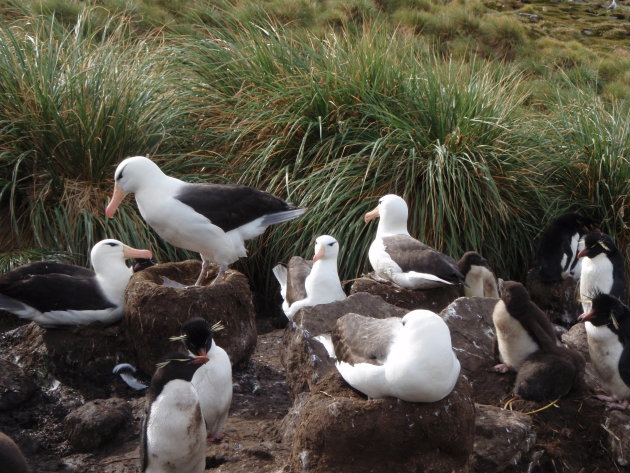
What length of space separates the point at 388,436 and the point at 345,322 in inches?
29.2

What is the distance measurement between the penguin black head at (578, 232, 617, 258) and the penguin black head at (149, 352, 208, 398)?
13.1 feet

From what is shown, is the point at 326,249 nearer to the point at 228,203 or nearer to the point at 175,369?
the point at 228,203

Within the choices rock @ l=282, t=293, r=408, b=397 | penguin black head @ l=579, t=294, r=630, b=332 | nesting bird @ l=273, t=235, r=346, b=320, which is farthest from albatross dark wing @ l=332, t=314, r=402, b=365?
nesting bird @ l=273, t=235, r=346, b=320

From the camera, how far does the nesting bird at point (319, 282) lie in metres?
6.82

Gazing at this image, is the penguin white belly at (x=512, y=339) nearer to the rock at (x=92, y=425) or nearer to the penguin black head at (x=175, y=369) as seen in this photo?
the penguin black head at (x=175, y=369)

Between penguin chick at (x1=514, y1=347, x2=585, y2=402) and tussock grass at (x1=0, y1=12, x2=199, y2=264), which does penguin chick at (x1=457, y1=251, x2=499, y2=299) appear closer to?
penguin chick at (x1=514, y1=347, x2=585, y2=402)

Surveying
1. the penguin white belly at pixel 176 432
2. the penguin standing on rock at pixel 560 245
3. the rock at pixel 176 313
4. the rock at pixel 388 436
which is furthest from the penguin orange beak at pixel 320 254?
the rock at pixel 388 436

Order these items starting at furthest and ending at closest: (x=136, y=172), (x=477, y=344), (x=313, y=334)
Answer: (x=136, y=172) < (x=477, y=344) < (x=313, y=334)

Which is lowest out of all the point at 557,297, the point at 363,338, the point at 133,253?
the point at 557,297

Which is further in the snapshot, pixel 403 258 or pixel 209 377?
pixel 403 258

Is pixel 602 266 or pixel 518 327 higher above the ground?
pixel 518 327

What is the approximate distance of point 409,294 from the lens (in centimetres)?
701

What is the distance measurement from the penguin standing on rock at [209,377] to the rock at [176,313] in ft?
1.88

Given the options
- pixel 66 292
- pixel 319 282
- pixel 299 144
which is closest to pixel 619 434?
pixel 319 282
